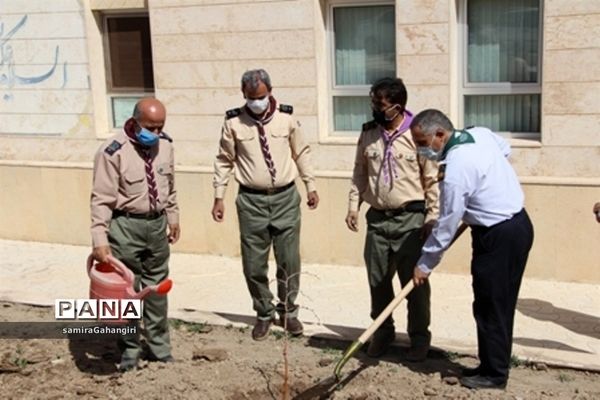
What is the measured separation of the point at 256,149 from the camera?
20.3 ft

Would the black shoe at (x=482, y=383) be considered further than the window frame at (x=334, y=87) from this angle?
No

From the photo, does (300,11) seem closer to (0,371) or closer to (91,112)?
(91,112)

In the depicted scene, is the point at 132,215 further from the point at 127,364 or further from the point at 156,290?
the point at 127,364

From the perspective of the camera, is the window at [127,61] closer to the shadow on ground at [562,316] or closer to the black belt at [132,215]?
the black belt at [132,215]

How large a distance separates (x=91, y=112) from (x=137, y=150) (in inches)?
170

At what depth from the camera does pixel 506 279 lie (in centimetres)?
504

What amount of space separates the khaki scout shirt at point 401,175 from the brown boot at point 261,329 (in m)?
1.36

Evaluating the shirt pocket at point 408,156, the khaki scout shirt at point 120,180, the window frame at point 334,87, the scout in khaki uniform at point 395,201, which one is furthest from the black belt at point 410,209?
the window frame at point 334,87

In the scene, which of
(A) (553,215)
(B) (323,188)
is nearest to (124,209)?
(B) (323,188)

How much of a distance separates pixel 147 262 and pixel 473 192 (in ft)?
7.25

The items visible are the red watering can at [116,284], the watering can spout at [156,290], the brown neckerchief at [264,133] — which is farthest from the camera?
the brown neckerchief at [264,133]

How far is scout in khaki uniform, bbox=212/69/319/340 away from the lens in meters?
6.20

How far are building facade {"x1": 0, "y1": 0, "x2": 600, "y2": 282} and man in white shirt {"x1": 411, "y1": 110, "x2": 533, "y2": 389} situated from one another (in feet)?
8.55

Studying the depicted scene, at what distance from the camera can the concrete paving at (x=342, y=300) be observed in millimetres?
6199
